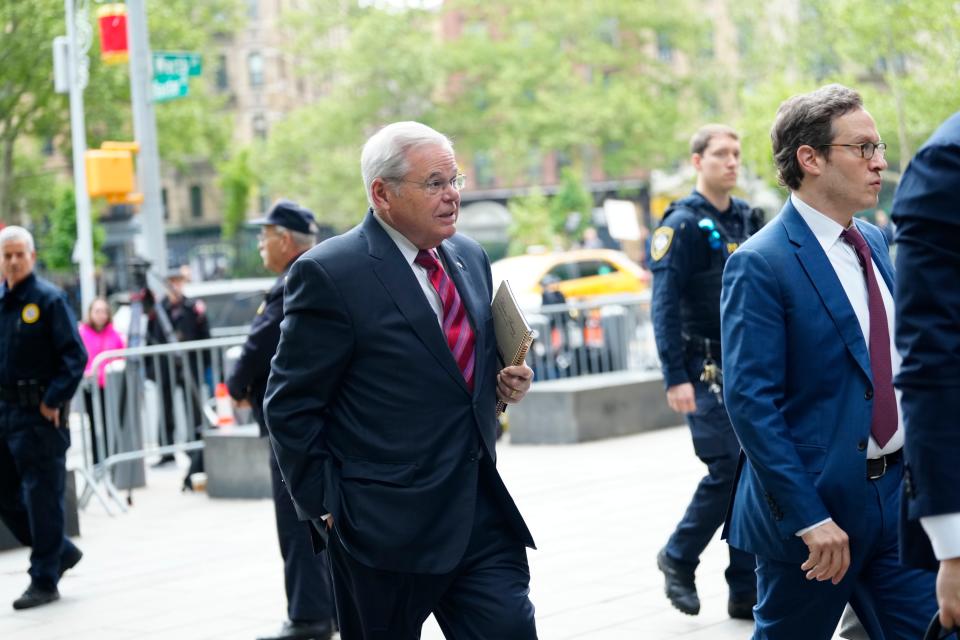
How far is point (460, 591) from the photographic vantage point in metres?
4.02

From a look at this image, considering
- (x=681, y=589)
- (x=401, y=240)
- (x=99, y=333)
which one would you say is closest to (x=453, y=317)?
(x=401, y=240)

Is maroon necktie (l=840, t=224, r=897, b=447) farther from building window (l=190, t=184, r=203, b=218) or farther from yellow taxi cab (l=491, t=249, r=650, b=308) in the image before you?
building window (l=190, t=184, r=203, b=218)

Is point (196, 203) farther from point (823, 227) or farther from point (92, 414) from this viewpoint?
point (823, 227)

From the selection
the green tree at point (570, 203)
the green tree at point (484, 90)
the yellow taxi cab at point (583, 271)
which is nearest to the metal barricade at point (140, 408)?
the yellow taxi cab at point (583, 271)

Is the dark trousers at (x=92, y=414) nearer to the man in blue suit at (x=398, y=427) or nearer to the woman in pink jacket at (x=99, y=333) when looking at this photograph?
the woman in pink jacket at (x=99, y=333)

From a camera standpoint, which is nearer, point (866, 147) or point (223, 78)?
point (866, 147)

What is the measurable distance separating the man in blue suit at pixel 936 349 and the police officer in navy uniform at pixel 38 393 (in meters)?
6.03

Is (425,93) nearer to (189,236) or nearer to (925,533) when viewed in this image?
(189,236)

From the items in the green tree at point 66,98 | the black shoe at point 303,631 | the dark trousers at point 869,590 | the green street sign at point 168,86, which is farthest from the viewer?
the green tree at point 66,98

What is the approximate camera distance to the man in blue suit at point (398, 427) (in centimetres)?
397

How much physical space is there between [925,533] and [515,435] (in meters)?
11.2

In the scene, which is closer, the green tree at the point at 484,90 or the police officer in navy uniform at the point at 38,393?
the police officer in navy uniform at the point at 38,393

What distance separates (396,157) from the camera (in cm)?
413

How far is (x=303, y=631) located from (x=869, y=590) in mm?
3301
